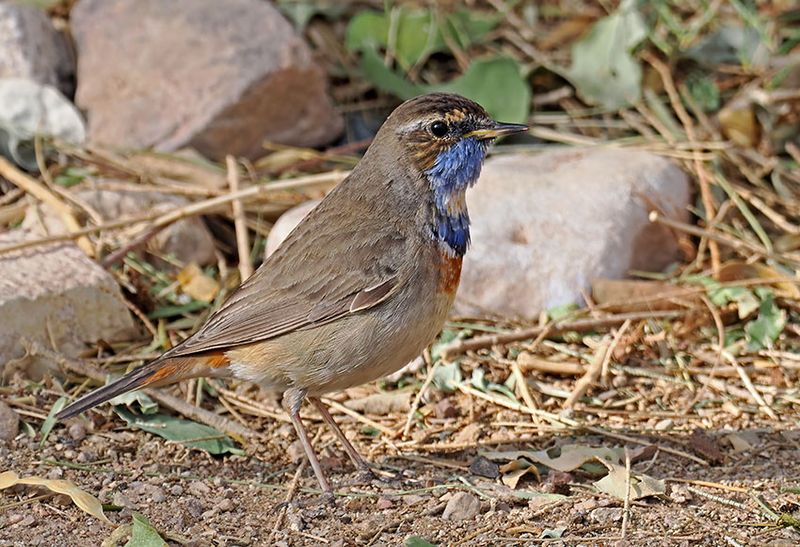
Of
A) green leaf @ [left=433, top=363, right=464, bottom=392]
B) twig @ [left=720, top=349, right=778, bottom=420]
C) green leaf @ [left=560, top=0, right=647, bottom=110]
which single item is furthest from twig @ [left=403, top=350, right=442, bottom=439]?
green leaf @ [left=560, top=0, right=647, bottom=110]

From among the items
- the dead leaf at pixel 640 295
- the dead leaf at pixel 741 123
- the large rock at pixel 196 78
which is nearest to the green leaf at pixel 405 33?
the large rock at pixel 196 78

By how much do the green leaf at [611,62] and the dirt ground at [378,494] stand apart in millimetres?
3192

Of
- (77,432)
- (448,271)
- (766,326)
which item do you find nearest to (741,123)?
(766,326)

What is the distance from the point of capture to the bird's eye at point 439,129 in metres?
5.15

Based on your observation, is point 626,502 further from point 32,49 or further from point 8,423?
point 32,49

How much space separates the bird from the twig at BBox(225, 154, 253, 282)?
1251 mm

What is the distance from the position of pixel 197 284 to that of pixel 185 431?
1379 mm

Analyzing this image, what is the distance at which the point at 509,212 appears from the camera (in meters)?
6.54

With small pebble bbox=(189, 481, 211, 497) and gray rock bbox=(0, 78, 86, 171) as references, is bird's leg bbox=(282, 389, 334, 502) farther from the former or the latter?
gray rock bbox=(0, 78, 86, 171)

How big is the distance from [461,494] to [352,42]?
4440 millimetres

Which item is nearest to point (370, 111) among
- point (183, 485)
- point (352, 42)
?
point (352, 42)

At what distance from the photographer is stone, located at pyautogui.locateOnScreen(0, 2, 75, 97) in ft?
24.6

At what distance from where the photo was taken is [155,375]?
16.1 ft

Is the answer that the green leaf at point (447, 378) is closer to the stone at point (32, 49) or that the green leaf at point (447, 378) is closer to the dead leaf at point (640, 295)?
the dead leaf at point (640, 295)
